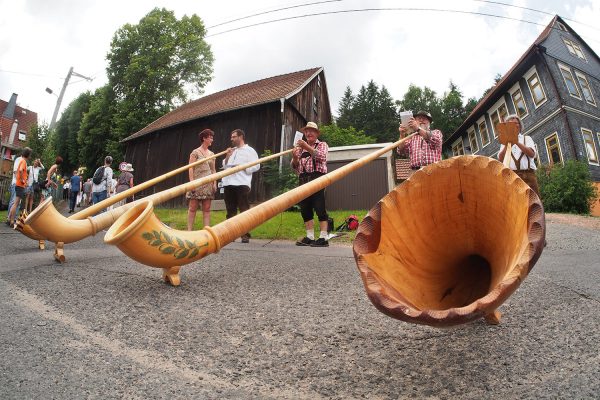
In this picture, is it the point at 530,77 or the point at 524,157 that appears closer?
the point at 524,157

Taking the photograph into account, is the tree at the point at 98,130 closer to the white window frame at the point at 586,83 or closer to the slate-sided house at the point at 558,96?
the slate-sided house at the point at 558,96

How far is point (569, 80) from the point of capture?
17.3 metres

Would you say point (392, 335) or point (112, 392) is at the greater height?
point (112, 392)

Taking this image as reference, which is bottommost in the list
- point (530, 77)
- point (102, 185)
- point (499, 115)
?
point (102, 185)

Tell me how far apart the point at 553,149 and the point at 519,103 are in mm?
3587

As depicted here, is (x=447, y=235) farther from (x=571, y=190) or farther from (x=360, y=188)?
(x=571, y=190)

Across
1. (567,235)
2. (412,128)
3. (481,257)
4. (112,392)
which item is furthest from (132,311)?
(567,235)

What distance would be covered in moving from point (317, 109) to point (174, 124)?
8.20 m

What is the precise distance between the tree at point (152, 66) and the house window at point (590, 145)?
2589 cm

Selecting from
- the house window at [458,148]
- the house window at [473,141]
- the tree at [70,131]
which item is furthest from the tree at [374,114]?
the tree at [70,131]

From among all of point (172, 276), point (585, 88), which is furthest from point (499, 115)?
point (172, 276)

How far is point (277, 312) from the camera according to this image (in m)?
2.17

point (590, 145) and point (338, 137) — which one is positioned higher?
point (338, 137)

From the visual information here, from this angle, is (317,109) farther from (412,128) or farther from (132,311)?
(132,311)
